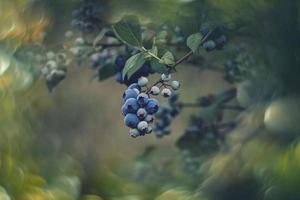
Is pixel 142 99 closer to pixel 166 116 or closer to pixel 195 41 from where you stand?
pixel 195 41

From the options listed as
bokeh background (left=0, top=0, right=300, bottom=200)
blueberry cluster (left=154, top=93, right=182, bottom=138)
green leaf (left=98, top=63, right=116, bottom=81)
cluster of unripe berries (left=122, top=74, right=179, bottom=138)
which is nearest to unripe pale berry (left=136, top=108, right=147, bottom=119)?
cluster of unripe berries (left=122, top=74, right=179, bottom=138)

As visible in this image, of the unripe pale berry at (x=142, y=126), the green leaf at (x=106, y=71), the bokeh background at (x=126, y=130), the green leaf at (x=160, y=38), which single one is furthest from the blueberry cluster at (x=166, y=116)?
the unripe pale berry at (x=142, y=126)

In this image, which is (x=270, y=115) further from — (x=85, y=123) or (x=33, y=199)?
(x=85, y=123)

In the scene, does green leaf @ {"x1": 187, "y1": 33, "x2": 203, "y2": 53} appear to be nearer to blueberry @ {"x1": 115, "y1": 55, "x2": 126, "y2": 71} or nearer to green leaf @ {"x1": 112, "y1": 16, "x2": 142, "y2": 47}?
green leaf @ {"x1": 112, "y1": 16, "x2": 142, "y2": 47}

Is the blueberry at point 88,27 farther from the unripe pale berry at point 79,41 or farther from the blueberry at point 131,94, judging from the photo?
the blueberry at point 131,94

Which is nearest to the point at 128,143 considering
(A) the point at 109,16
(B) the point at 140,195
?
(B) the point at 140,195

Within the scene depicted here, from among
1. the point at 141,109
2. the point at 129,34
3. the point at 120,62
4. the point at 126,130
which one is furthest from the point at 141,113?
the point at 126,130

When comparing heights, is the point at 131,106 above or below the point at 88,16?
below
